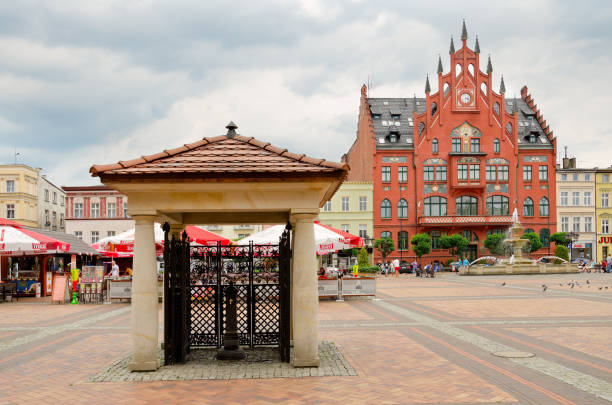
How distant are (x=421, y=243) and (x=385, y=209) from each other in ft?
23.4

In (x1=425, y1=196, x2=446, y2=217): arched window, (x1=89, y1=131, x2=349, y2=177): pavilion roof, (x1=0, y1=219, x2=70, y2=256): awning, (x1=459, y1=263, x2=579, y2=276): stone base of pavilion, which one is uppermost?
(x1=425, y1=196, x2=446, y2=217): arched window

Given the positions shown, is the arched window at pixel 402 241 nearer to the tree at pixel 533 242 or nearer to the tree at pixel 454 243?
the tree at pixel 454 243

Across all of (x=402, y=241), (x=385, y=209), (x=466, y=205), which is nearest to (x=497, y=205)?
(x=466, y=205)

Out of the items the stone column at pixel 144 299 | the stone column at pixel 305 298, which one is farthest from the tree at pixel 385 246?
the stone column at pixel 144 299

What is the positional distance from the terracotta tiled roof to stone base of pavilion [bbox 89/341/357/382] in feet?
10.2

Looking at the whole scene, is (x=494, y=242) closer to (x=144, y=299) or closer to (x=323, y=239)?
(x=323, y=239)

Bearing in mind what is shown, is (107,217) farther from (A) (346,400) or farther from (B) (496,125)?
(A) (346,400)

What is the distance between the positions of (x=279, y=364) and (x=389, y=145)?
53271 millimetres

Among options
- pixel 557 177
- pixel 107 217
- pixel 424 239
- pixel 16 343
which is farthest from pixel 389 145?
pixel 16 343

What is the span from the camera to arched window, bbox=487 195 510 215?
61.4m

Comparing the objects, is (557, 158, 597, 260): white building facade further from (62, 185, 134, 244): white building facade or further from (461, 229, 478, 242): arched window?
(62, 185, 134, 244): white building facade

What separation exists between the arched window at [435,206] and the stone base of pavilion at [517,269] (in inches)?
595

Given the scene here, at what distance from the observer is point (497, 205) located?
6150 cm

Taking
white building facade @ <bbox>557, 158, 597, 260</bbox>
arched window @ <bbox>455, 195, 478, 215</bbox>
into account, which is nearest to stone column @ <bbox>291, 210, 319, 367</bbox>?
arched window @ <bbox>455, 195, 478, 215</bbox>
